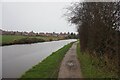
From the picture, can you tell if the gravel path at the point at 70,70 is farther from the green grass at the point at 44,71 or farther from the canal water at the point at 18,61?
the canal water at the point at 18,61

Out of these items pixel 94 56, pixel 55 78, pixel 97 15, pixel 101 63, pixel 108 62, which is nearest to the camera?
pixel 55 78

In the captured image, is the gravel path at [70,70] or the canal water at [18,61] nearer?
the gravel path at [70,70]

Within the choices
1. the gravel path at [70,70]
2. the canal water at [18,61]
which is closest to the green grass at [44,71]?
the gravel path at [70,70]

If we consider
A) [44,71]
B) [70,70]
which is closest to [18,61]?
[44,71]

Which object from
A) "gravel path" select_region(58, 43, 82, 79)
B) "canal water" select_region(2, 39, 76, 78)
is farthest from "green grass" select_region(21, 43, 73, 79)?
"canal water" select_region(2, 39, 76, 78)

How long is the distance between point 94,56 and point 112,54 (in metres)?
4.88

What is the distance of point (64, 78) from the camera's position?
1349 cm

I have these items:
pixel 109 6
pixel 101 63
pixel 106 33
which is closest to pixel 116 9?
pixel 109 6

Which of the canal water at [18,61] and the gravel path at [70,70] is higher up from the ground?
the gravel path at [70,70]

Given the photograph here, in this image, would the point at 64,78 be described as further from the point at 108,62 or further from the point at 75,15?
the point at 75,15

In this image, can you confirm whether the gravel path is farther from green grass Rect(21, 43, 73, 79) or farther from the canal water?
the canal water

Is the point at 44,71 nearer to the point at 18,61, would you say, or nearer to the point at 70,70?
the point at 70,70

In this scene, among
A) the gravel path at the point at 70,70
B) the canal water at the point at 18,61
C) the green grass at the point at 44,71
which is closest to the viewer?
the gravel path at the point at 70,70

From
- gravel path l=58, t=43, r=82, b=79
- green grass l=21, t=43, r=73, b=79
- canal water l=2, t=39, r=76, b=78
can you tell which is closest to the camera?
gravel path l=58, t=43, r=82, b=79
